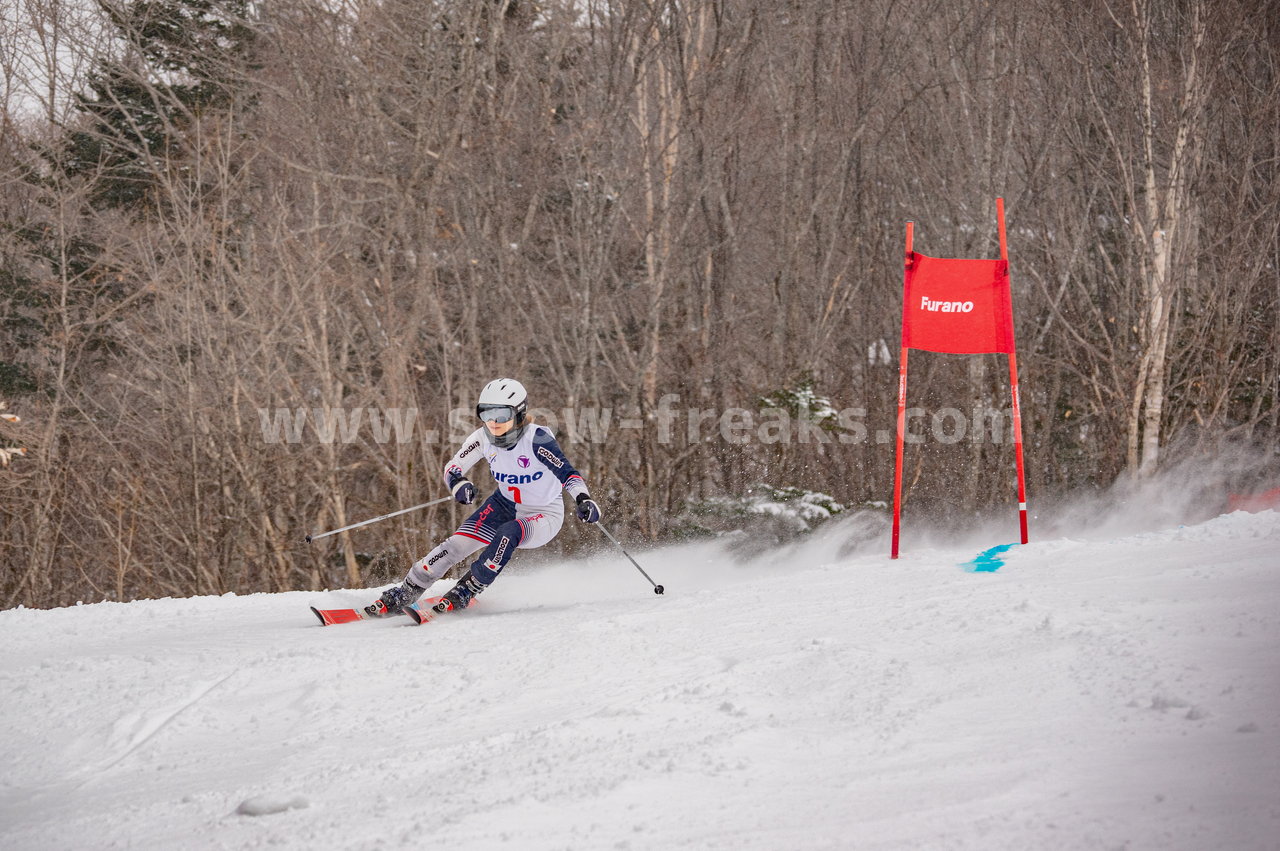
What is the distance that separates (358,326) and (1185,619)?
11.7 m

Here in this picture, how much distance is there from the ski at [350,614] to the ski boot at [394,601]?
5 centimetres

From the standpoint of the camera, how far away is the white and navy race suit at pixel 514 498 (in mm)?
6316

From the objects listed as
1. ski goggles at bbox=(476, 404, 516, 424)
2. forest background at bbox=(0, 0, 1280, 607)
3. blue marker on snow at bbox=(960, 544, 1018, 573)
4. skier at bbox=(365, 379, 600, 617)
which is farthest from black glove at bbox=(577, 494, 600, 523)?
forest background at bbox=(0, 0, 1280, 607)

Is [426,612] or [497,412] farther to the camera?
[497,412]

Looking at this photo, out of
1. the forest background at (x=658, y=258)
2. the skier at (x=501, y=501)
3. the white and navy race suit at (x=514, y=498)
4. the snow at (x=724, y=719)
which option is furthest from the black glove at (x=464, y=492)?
the forest background at (x=658, y=258)

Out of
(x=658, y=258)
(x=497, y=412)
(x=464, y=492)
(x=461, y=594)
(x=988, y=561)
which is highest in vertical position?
(x=658, y=258)

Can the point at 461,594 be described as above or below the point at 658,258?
below

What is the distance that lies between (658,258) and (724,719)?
997cm

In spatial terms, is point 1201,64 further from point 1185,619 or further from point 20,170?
point 20,170

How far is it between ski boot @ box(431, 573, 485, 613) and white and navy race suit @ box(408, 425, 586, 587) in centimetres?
10

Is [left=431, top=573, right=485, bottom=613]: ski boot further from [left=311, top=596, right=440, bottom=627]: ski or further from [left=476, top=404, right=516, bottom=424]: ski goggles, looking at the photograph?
[left=476, top=404, right=516, bottom=424]: ski goggles

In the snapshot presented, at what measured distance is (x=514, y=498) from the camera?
6578 millimetres

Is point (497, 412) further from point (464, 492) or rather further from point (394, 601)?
point (394, 601)

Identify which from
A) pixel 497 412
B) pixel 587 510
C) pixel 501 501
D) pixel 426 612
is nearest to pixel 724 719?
pixel 587 510
